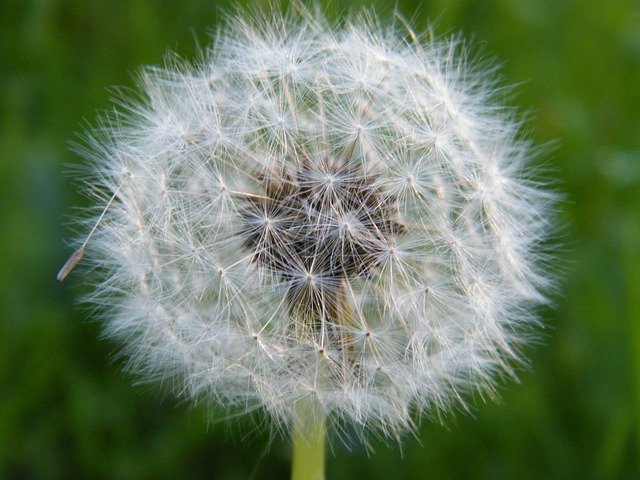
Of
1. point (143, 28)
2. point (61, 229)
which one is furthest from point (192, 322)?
point (143, 28)

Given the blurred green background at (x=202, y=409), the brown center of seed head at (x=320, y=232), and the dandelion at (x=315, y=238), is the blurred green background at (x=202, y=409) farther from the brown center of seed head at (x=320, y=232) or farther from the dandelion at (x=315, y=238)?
the brown center of seed head at (x=320, y=232)

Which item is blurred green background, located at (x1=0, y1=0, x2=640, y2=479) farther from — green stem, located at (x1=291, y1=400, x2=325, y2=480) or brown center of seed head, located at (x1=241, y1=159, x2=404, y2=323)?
brown center of seed head, located at (x1=241, y1=159, x2=404, y2=323)

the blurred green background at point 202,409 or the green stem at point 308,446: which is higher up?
the blurred green background at point 202,409

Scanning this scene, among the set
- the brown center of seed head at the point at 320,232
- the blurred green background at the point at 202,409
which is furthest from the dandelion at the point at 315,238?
the blurred green background at the point at 202,409

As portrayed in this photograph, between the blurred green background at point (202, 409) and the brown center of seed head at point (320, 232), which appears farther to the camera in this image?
the blurred green background at point (202, 409)

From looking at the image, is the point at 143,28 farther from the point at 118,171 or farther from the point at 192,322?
the point at 192,322

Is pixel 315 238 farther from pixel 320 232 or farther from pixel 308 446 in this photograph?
pixel 308 446
